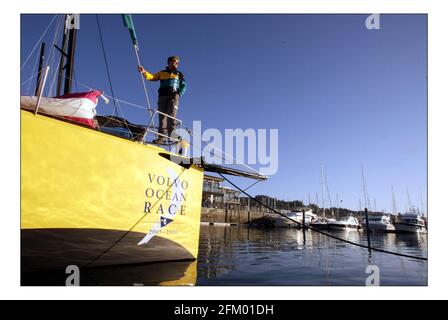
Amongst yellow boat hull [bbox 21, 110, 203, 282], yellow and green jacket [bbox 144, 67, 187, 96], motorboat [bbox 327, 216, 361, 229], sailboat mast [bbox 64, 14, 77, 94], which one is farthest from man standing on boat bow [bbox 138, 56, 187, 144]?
motorboat [bbox 327, 216, 361, 229]

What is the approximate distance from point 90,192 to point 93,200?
186 millimetres

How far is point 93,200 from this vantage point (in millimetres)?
6336

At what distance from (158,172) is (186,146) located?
4.46 ft

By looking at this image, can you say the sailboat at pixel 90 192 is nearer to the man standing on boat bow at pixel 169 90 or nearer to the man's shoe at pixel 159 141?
the man's shoe at pixel 159 141

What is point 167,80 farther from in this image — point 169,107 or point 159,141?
point 159,141

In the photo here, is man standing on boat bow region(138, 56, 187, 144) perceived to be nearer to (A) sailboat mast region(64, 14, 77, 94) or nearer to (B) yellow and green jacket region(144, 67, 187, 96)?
(B) yellow and green jacket region(144, 67, 187, 96)

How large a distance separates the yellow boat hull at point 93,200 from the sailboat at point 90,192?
0.02 metres

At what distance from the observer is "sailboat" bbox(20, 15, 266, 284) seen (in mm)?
5574

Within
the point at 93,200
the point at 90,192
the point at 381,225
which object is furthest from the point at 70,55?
the point at 381,225

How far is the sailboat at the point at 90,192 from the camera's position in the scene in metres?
5.57

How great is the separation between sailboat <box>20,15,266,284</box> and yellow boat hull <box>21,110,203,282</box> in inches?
0.7
